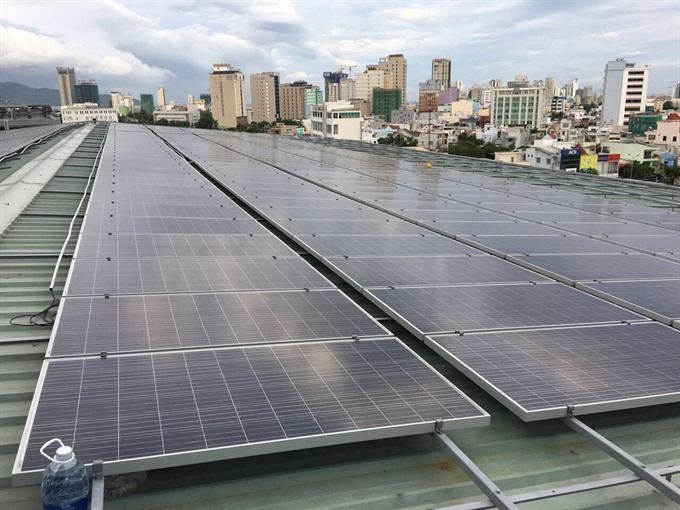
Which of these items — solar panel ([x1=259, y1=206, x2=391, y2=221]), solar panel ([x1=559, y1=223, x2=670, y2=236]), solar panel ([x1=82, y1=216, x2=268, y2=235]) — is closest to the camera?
solar panel ([x1=82, y1=216, x2=268, y2=235])

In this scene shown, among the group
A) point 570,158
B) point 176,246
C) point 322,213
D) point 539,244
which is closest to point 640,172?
point 570,158

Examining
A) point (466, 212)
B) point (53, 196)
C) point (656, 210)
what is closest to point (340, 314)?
point (466, 212)

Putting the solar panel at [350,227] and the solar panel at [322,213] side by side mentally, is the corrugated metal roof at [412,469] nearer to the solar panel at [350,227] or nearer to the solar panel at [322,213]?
the solar panel at [350,227]

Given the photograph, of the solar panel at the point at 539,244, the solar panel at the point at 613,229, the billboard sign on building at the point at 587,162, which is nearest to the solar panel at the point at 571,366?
the solar panel at the point at 539,244

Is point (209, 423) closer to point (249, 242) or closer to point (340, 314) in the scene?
point (340, 314)

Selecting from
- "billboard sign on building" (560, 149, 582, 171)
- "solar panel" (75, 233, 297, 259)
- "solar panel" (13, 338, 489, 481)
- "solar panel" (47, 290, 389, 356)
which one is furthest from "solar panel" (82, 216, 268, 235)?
"billboard sign on building" (560, 149, 582, 171)

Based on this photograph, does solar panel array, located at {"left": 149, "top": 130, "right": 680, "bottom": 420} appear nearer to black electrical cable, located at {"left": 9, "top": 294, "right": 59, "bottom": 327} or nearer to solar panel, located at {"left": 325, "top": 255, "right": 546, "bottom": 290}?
solar panel, located at {"left": 325, "top": 255, "right": 546, "bottom": 290}

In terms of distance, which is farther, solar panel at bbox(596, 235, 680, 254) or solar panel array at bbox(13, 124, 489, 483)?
solar panel at bbox(596, 235, 680, 254)

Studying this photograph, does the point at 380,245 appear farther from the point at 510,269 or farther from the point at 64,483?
the point at 64,483
